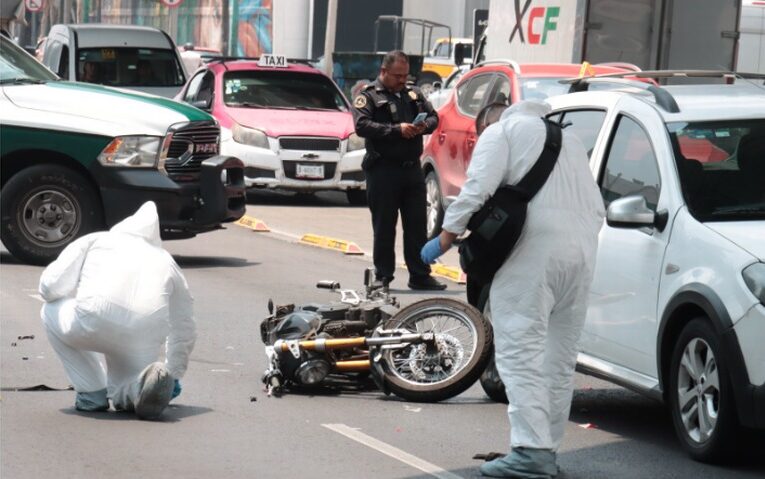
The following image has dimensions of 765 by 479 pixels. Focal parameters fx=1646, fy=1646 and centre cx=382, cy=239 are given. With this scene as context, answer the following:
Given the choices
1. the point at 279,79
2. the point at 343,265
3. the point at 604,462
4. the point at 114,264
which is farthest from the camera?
the point at 279,79

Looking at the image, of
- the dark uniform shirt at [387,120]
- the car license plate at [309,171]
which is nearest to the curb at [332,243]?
the car license plate at [309,171]

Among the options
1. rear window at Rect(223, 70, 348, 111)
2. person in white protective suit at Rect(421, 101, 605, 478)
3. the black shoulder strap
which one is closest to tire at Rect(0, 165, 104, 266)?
rear window at Rect(223, 70, 348, 111)

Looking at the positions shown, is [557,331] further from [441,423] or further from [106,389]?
[106,389]

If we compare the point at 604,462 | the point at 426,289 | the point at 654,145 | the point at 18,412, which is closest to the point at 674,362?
the point at 604,462

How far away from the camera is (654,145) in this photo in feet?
26.9

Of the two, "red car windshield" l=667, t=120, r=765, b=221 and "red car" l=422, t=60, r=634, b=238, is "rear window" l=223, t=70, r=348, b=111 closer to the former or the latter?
"red car" l=422, t=60, r=634, b=238

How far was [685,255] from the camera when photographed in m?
7.63

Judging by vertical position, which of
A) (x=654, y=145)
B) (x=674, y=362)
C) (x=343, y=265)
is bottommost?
(x=343, y=265)

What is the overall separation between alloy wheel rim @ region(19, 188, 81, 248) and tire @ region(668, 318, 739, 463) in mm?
8004

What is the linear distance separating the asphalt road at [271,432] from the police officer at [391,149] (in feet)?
7.11

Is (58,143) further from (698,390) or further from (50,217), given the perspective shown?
(698,390)

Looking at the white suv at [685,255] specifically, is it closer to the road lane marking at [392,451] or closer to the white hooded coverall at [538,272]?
the white hooded coverall at [538,272]

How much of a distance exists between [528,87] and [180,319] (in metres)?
7.95

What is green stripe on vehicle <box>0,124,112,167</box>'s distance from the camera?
568 inches
